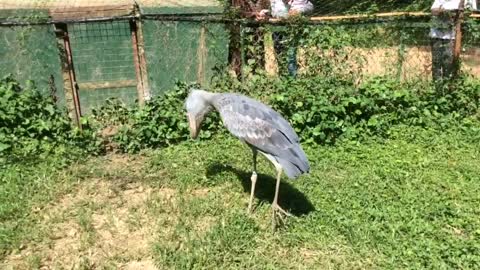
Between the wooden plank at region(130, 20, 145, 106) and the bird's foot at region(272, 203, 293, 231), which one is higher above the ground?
the wooden plank at region(130, 20, 145, 106)

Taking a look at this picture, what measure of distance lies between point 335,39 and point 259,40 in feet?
2.84

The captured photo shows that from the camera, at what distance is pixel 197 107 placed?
180 inches

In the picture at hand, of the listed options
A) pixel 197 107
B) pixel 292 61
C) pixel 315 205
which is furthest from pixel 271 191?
pixel 292 61

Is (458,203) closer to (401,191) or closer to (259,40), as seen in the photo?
(401,191)

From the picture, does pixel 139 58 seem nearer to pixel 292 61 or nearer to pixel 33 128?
pixel 33 128

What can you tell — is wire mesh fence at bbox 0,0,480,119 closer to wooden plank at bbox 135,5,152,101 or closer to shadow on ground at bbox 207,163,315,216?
wooden plank at bbox 135,5,152,101

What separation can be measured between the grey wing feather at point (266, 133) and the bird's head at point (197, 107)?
32cm

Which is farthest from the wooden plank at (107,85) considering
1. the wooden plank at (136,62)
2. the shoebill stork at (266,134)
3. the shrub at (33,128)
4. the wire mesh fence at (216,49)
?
the shoebill stork at (266,134)

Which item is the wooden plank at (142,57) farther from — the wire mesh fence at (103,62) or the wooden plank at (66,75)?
the wooden plank at (66,75)

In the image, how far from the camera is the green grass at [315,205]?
3756 millimetres

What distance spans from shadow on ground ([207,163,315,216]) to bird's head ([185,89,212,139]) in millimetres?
598

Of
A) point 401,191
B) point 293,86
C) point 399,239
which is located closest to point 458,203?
point 401,191

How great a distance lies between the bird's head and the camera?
4555 mm

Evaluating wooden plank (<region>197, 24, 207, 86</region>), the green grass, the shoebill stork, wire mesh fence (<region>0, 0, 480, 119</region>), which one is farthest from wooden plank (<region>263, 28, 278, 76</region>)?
the shoebill stork
